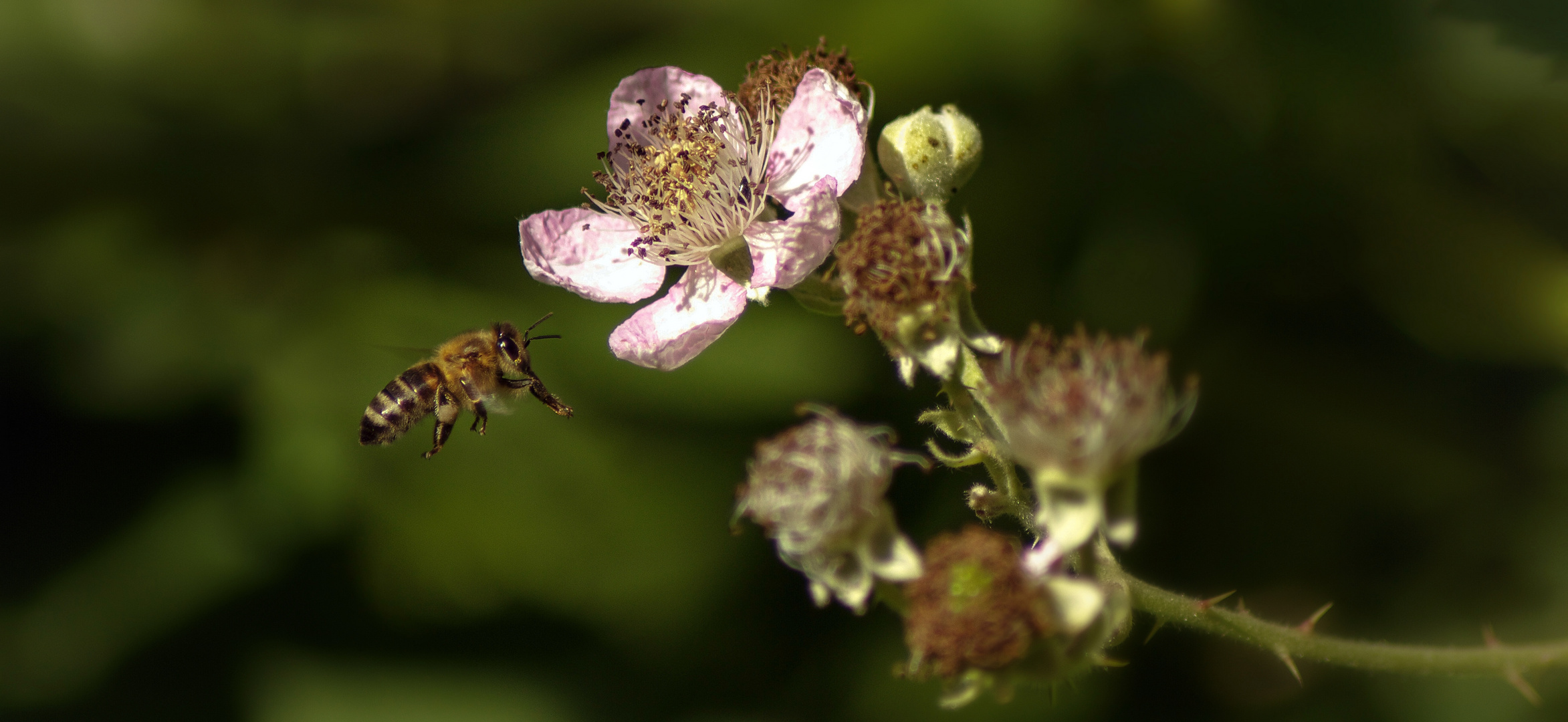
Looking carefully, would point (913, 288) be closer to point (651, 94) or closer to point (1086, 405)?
point (1086, 405)

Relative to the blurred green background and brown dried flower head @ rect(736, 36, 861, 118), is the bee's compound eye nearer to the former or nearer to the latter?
the blurred green background

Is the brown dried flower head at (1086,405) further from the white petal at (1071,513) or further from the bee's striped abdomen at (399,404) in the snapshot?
the bee's striped abdomen at (399,404)

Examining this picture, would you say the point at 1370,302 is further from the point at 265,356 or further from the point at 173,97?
the point at 173,97

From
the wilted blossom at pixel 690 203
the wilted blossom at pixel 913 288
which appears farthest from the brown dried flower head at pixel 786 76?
the wilted blossom at pixel 913 288

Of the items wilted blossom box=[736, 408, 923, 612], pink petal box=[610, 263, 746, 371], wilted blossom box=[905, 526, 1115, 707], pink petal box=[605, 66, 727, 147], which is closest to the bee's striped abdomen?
pink petal box=[610, 263, 746, 371]

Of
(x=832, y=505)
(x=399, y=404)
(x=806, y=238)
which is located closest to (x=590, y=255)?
(x=399, y=404)
